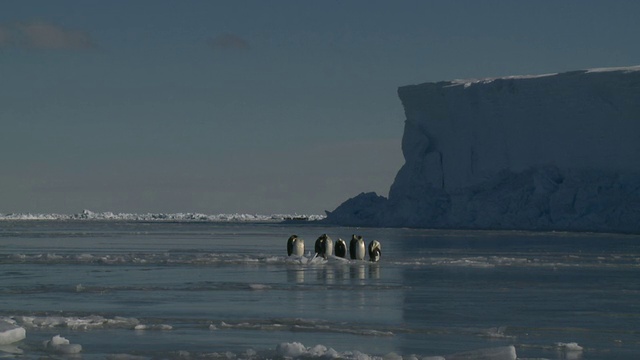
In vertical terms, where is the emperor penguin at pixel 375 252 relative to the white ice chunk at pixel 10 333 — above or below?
above

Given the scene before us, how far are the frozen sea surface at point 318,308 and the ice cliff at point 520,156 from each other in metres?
16.1

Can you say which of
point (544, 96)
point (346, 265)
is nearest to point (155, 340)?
point (346, 265)

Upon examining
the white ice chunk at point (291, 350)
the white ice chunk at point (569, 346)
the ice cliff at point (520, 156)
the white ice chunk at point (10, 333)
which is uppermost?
the ice cliff at point (520, 156)

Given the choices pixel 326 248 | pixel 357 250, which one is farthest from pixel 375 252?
pixel 326 248

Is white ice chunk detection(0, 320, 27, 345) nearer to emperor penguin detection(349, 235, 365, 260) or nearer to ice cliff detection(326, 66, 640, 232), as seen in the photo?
emperor penguin detection(349, 235, 365, 260)

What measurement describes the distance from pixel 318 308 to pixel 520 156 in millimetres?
27943

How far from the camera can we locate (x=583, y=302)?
10.7m

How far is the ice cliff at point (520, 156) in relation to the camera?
33.3 metres

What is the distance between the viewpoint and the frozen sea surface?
7344 millimetres

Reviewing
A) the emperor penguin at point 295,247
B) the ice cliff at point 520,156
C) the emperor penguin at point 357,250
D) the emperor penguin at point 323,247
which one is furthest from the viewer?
the ice cliff at point 520,156

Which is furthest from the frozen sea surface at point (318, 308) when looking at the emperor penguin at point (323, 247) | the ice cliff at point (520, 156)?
the ice cliff at point (520, 156)

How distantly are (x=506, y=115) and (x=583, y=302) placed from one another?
2715cm

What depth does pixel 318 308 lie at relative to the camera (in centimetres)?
998

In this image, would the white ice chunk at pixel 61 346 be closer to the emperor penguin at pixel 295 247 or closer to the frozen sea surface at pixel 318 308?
the frozen sea surface at pixel 318 308
